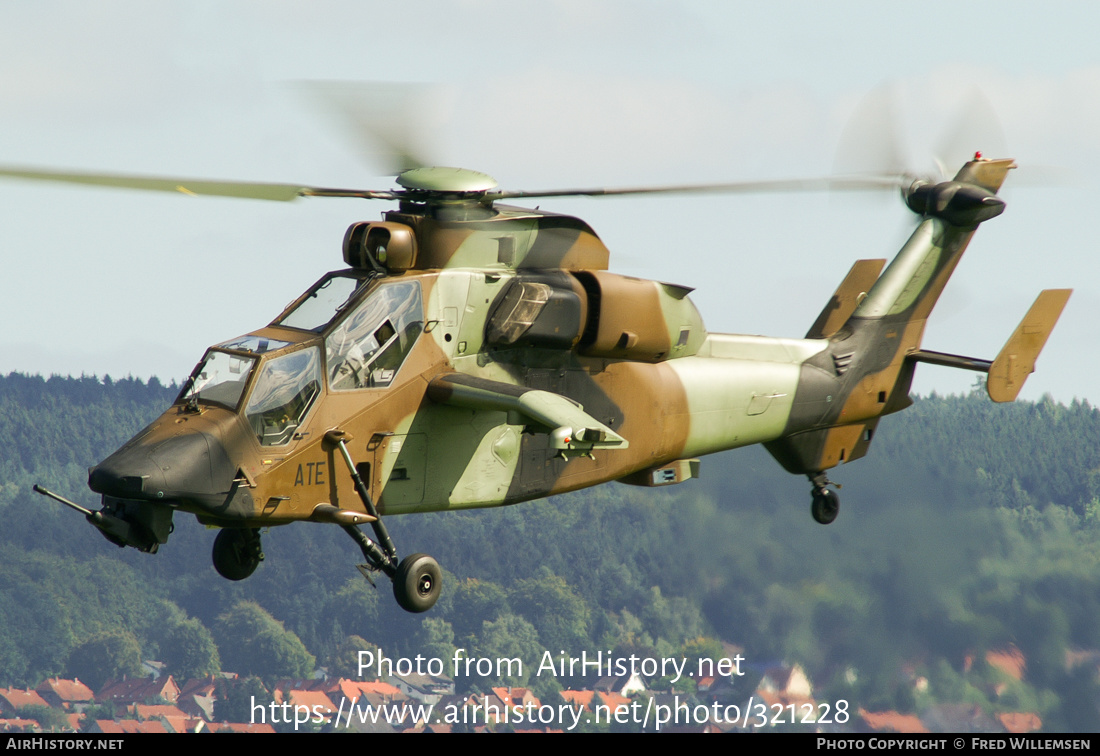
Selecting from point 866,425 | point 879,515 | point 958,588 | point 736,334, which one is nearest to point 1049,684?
point 958,588

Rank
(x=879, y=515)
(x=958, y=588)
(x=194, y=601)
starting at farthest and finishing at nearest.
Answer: (x=194, y=601), (x=958, y=588), (x=879, y=515)

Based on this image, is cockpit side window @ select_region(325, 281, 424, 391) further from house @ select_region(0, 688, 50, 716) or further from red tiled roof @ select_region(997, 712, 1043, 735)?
house @ select_region(0, 688, 50, 716)

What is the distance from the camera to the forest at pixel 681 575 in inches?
1572

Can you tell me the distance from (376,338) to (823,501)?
968 centimetres

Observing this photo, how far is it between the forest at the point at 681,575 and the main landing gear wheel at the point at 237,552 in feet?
70.1

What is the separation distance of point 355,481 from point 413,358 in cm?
159

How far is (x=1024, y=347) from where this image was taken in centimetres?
2166

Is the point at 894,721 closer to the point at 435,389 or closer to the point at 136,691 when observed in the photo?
the point at 435,389

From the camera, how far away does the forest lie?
39.9 meters

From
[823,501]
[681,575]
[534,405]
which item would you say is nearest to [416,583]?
[534,405]

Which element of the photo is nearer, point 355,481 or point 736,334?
point 355,481

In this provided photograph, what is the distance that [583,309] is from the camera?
56.7 feet

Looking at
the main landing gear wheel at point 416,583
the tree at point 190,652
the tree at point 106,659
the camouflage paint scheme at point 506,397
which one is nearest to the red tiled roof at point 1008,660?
the camouflage paint scheme at point 506,397
